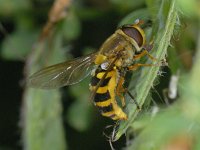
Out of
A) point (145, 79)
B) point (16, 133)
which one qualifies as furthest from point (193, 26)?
point (16, 133)

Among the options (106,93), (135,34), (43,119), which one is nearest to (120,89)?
(106,93)

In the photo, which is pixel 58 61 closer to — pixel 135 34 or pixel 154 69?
pixel 135 34

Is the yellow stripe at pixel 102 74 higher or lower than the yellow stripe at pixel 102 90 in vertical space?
higher

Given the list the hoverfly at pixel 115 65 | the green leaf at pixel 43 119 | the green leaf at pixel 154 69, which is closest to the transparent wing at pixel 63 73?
the hoverfly at pixel 115 65

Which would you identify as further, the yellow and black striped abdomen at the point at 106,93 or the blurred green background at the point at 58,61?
the blurred green background at the point at 58,61

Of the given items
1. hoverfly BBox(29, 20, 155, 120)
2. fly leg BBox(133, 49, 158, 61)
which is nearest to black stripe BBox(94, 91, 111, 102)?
hoverfly BBox(29, 20, 155, 120)

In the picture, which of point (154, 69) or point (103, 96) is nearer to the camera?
point (154, 69)

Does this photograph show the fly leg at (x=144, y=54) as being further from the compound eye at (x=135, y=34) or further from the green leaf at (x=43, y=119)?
the green leaf at (x=43, y=119)

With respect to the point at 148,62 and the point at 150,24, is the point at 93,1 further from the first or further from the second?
the point at 148,62

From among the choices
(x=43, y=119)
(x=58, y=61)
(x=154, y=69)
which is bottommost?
(x=154, y=69)
